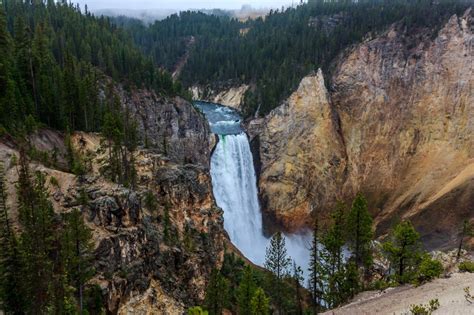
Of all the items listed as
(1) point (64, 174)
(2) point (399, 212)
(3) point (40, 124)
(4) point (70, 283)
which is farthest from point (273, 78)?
(4) point (70, 283)

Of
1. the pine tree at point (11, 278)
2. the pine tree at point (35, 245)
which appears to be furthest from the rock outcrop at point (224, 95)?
the pine tree at point (11, 278)

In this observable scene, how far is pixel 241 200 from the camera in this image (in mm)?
78250

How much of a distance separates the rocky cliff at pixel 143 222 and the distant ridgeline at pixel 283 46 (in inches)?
1754

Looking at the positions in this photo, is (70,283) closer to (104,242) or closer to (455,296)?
(104,242)

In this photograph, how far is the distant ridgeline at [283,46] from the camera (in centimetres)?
9119

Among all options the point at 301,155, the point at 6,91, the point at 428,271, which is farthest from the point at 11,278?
the point at 301,155

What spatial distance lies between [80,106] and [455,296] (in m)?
48.6

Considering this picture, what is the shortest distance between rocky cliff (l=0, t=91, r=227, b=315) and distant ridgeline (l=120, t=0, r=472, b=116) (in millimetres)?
44549

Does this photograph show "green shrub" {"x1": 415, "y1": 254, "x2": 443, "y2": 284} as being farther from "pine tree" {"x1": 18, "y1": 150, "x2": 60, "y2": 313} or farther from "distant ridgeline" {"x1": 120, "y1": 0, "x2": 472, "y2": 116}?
"distant ridgeline" {"x1": 120, "y1": 0, "x2": 472, "y2": 116}

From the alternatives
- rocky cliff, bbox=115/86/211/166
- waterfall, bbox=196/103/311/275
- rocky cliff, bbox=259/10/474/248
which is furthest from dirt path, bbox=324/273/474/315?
rocky cliff, bbox=115/86/211/166

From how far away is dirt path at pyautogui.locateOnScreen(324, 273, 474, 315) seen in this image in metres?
24.8

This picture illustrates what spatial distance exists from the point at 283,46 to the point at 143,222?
319ft

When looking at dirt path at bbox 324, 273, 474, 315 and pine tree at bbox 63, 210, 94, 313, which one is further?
pine tree at bbox 63, 210, 94, 313

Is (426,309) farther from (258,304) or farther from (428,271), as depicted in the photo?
(258,304)
